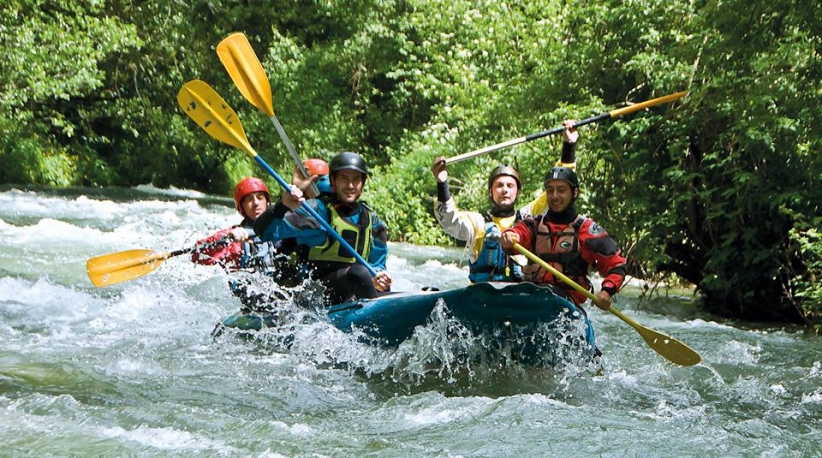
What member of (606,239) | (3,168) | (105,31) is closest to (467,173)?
(105,31)

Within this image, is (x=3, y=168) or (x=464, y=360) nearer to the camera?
(x=464, y=360)

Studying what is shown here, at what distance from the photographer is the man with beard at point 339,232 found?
5.11 meters

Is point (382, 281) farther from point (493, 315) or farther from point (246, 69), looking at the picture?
point (246, 69)

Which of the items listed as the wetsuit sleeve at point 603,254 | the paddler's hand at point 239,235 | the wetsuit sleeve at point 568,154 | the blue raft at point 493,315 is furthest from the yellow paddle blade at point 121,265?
the wetsuit sleeve at point 603,254

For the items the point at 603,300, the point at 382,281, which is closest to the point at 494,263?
the point at 382,281

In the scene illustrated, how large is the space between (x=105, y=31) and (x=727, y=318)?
11.4 metres

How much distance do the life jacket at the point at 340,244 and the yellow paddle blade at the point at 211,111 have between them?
1061 millimetres

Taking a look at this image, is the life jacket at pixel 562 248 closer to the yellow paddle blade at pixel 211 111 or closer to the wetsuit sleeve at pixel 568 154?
the wetsuit sleeve at pixel 568 154

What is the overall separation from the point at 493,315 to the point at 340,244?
1.05m

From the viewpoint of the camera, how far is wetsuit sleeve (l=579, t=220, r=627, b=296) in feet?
15.3

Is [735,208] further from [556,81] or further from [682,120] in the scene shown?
[556,81]

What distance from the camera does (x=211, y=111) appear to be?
19.6ft

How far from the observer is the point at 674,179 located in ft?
24.0

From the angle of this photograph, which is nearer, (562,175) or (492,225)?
(562,175)
